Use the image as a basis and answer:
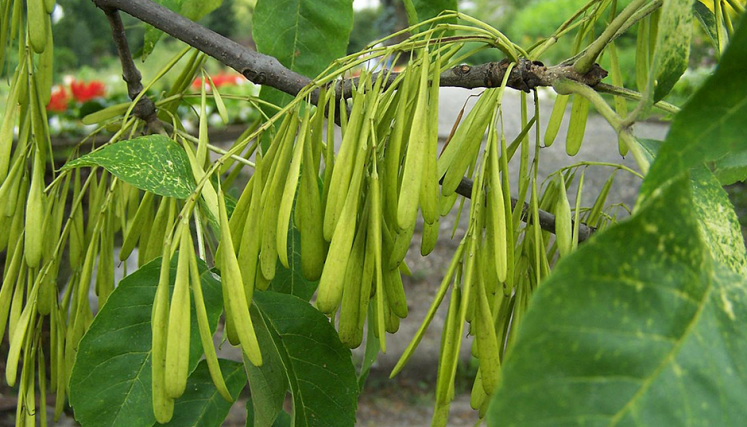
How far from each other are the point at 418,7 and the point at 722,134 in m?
0.42

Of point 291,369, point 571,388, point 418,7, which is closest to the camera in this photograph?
point 571,388

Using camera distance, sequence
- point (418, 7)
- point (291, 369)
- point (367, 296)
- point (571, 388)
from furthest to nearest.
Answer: point (418, 7) → point (291, 369) → point (367, 296) → point (571, 388)

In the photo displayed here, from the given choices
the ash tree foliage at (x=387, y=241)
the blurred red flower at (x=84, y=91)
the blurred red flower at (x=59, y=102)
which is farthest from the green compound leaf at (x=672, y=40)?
the blurred red flower at (x=84, y=91)

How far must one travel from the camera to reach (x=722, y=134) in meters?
0.22

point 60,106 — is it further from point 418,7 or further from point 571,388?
point 571,388

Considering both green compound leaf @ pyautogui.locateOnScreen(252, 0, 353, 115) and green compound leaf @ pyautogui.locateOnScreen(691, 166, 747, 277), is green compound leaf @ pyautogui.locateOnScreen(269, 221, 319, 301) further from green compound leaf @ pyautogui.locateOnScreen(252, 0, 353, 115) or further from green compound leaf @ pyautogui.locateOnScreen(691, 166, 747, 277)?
green compound leaf @ pyautogui.locateOnScreen(691, 166, 747, 277)

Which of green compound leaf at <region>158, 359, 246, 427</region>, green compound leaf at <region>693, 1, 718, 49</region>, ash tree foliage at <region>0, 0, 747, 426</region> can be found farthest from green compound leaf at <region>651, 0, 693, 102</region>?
green compound leaf at <region>158, 359, 246, 427</region>

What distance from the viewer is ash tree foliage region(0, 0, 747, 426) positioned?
20 cm

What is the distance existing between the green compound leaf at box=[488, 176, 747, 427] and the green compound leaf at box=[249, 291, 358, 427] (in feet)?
0.88

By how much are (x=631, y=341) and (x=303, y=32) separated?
471mm

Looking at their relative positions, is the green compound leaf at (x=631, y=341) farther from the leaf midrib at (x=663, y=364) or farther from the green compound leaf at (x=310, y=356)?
the green compound leaf at (x=310, y=356)

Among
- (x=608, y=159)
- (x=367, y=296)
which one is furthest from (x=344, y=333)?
(x=608, y=159)

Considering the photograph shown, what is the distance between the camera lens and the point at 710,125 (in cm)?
22

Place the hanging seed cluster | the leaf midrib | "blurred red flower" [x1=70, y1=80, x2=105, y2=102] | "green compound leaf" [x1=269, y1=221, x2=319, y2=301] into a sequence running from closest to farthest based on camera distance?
→ the leaf midrib, the hanging seed cluster, "green compound leaf" [x1=269, y1=221, x2=319, y2=301], "blurred red flower" [x1=70, y1=80, x2=105, y2=102]
